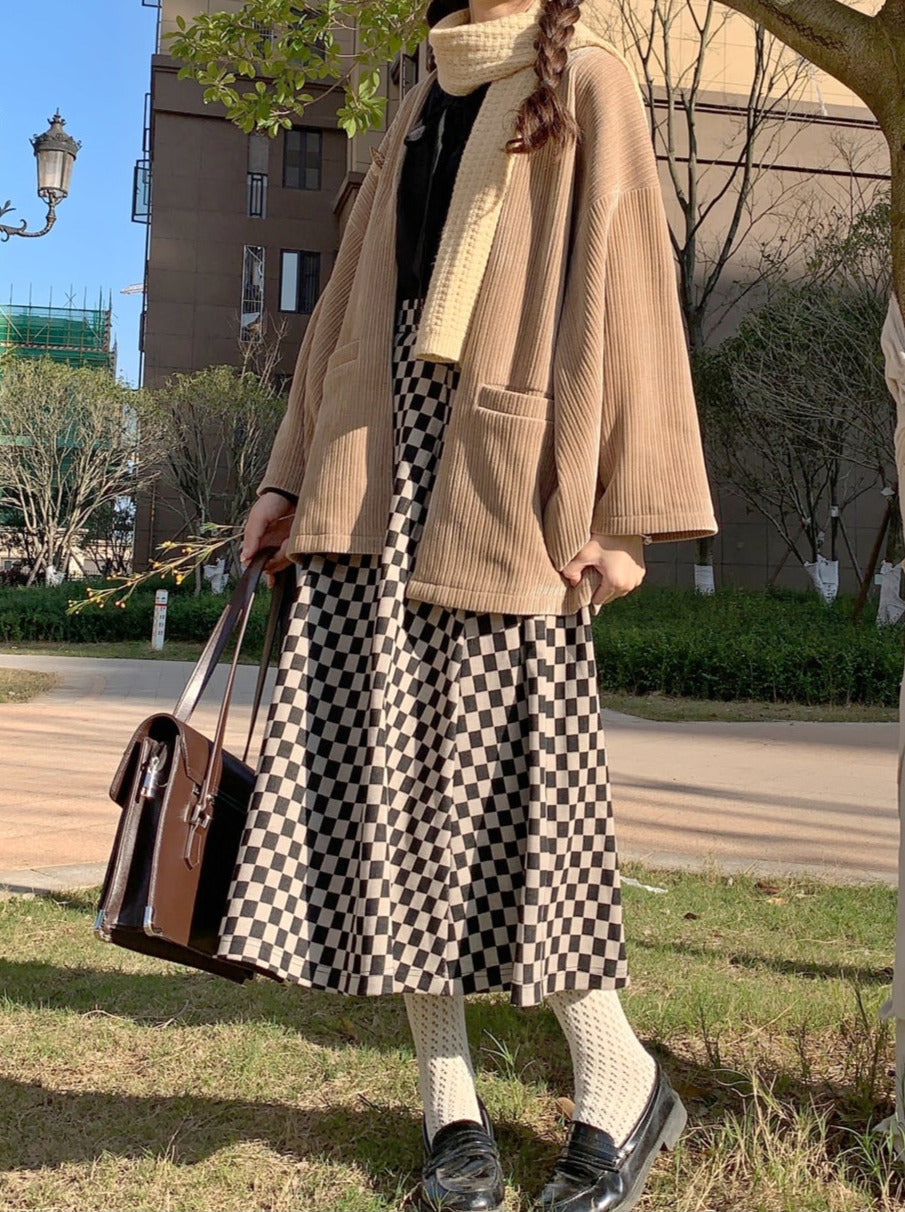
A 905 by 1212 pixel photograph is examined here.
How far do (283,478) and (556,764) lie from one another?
0.74m

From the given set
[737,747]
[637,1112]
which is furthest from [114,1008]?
[737,747]

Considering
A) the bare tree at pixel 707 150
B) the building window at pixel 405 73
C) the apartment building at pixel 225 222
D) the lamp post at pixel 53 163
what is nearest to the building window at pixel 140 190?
the apartment building at pixel 225 222

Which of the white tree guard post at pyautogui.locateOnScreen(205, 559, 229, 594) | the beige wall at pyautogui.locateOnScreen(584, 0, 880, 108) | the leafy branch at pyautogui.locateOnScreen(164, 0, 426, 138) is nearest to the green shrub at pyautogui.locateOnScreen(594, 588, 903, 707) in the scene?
the leafy branch at pyautogui.locateOnScreen(164, 0, 426, 138)

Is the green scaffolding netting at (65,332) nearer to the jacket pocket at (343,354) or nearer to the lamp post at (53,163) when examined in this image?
the lamp post at (53,163)

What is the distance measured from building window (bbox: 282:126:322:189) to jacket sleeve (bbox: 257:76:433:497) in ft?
114

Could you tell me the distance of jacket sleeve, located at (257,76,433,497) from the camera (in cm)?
223

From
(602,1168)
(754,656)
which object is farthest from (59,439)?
(602,1168)

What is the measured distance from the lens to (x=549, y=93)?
1.90 m

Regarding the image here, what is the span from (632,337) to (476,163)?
38cm

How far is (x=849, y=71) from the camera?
2869 mm

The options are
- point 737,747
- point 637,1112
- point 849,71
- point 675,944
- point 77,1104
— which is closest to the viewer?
point 637,1112

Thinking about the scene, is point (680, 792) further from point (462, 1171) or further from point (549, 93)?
point (549, 93)

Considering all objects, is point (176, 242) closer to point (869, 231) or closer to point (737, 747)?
point (869, 231)

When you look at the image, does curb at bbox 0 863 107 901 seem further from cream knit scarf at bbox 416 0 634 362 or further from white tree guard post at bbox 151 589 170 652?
white tree guard post at bbox 151 589 170 652
